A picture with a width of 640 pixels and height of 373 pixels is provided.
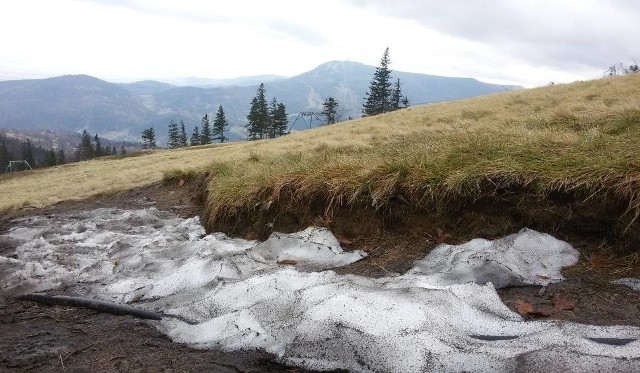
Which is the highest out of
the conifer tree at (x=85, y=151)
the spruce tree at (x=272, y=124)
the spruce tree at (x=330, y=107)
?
the spruce tree at (x=330, y=107)

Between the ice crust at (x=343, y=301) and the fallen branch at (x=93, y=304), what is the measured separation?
0.60 feet

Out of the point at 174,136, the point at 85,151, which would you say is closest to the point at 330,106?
the point at 174,136

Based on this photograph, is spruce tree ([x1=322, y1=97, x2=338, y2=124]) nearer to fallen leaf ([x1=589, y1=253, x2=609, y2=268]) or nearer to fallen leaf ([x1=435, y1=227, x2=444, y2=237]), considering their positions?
fallen leaf ([x1=435, y1=227, x2=444, y2=237])

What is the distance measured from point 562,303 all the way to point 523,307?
0.93ft

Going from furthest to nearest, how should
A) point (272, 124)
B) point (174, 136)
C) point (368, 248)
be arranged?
1. point (174, 136)
2. point (272, 124)
3. point (368, 248)

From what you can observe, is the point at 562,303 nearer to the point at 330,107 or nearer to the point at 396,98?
→ the point at 330,107

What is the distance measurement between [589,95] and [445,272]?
1703 cm

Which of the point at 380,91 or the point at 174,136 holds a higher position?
the point at 380,91

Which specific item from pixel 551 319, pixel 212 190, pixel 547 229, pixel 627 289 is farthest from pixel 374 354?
pixel 212 190

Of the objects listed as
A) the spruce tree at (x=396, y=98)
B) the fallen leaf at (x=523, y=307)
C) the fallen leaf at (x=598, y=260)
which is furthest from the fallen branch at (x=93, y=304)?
the spruce tree at (x=396, y=98)

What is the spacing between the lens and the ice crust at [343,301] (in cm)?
249

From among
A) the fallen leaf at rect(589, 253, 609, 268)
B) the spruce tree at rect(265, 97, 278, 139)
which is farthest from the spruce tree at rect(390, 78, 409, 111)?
the fallen leaf at rect(589, 253, 609, 268)

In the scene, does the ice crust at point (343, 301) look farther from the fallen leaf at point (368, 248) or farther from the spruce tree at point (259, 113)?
the spruce tree at point (259, 113)

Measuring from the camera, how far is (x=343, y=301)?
3.09 meters
